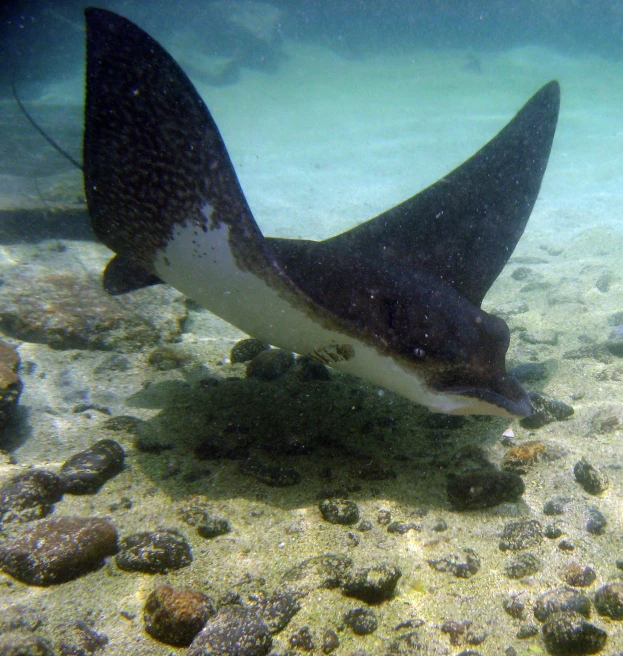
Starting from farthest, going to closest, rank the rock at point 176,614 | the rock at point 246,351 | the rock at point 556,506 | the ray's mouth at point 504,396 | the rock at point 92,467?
the rock at point 246,351, the rock at point 92,467, the rock at point 556,506, the ray's mouth at point 504,396, the rock at point 176,614

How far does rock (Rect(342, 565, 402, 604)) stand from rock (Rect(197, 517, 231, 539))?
75cm

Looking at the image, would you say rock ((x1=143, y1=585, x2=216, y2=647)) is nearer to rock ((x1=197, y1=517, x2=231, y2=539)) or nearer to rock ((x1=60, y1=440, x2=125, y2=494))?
rock ((x1=197, y1=517, x2=231, y2=539))

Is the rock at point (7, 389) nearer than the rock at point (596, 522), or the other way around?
the rock at point (596, 522)

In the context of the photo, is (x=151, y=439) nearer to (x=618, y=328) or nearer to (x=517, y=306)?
(x=618, y=328)

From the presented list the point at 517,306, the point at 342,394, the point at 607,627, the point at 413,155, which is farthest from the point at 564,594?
the point at 413,155

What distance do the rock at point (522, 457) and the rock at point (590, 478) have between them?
0.26 m

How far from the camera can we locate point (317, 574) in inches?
83.0

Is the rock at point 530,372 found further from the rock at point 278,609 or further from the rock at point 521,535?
the rock at point 278,609

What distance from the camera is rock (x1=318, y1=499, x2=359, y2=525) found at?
2461 mm

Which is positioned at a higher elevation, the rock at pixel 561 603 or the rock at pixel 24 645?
the rock at pixel 561 603

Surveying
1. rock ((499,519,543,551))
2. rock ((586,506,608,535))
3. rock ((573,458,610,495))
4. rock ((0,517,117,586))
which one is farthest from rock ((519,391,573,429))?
rock ((0,517,117,586))

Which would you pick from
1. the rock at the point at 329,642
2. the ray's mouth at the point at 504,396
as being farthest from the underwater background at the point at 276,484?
the ray's mouth at the point at 504,396

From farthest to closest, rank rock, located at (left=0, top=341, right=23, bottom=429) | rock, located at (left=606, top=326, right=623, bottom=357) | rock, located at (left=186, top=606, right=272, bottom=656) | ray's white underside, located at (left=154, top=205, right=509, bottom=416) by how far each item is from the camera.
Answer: rock, located at (left=606, top=326, right=623, bottom=357) < rock, located at (left=0, top=341, right=23, bottom=429) < ray's white underside, located at (left=154, top=205, right=509, bottom=416) < rock, located at (left=186, top=606, right=272, bottom=656)

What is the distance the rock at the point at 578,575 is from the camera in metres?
2.00
